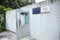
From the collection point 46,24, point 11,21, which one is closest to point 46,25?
point 46,24

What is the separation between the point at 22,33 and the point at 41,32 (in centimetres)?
171

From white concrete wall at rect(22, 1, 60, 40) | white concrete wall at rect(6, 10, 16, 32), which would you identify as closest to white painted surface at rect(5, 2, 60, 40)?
white concrete wall at rect(22, 1, 60, 40)

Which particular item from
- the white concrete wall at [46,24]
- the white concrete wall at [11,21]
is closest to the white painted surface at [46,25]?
the white concrete wall at [46,24]

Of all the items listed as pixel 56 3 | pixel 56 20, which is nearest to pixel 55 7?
pixel 56 3

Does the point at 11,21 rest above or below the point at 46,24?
below

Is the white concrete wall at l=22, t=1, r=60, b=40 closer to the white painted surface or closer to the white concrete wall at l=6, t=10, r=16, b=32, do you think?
the white painted surface

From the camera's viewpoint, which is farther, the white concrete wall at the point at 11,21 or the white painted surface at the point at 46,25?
the white concrete wall at the point at 11,21

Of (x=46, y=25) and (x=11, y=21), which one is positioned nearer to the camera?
(x=46, y=25)

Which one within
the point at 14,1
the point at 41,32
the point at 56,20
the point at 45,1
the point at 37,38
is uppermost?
the point at 14,1

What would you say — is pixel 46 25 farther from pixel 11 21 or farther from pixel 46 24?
pixel 11 21

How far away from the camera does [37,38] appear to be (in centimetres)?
573

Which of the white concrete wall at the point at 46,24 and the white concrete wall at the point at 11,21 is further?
the white concrete wall at the point at 11,21

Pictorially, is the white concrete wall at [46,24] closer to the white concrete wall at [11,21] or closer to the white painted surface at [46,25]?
the white painted surface at [46,25]

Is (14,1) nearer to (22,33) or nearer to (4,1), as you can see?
(4,1)
